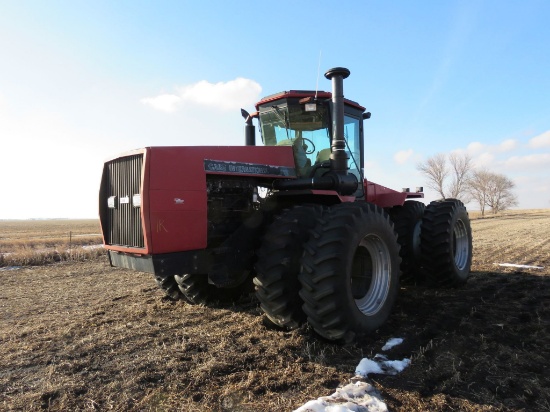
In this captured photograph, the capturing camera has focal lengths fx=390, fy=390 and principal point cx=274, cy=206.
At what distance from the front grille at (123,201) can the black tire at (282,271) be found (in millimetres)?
1278

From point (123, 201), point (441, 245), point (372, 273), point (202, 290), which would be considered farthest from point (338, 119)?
point (441, 245)

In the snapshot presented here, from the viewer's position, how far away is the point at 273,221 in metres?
4.64

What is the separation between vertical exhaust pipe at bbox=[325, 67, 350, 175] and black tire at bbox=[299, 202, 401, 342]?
0.69m

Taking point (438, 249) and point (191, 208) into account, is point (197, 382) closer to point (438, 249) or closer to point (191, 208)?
point (191, 208)

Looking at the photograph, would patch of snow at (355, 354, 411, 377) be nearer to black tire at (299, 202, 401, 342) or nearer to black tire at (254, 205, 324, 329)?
black tire at (299, 202, 401, 342)

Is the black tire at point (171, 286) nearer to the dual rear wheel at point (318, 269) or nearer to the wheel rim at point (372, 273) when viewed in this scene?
the dual rear wheel at point (318, 269)

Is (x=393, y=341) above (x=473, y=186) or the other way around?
the other way around

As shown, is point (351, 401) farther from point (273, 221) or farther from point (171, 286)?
point (171, 286)

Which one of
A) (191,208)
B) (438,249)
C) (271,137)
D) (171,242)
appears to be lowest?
(438,249)

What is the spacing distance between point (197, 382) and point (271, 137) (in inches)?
142

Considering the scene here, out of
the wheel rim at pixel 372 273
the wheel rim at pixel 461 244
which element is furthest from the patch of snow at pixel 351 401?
the wheel rim at pixel 461 244

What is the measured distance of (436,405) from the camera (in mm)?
2846

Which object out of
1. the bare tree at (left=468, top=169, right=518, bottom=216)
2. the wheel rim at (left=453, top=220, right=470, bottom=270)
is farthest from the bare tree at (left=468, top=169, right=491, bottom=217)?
the wheel rim at (left=453, top=220, right=470, bottom=270)

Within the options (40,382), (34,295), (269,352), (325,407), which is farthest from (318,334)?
(34,295)
